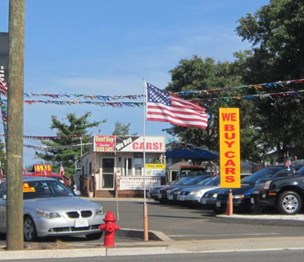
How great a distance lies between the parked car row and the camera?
18266mm

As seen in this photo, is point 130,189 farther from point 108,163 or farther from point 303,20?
point 303,20

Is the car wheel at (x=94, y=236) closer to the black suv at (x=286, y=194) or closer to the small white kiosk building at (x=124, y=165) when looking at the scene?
the black suv at (x=286, y=194)

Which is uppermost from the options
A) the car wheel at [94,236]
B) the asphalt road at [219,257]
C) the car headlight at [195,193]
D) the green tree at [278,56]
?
the green tree at [278,56]

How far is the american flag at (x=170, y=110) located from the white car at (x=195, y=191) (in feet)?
28.2

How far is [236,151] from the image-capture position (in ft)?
63.4

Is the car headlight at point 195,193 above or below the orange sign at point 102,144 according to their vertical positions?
below

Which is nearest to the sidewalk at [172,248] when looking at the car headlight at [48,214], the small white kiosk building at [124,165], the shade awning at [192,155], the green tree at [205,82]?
the car headlight at [48,214]

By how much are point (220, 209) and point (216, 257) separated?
34.2ft

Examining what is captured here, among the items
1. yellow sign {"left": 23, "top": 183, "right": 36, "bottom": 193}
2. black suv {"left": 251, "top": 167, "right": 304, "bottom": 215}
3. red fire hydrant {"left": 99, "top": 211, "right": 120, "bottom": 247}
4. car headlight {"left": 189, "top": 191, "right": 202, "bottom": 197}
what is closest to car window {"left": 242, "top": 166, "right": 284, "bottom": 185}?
black suv {"left": 251, "top": 167, "right": 304, "bottom": 215}

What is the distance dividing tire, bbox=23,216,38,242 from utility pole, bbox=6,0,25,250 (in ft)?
5.86

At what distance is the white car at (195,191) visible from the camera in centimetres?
2602

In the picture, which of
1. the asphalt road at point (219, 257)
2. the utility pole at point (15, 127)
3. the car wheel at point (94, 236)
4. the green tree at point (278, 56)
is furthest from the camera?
the green tree at point (278, 56)

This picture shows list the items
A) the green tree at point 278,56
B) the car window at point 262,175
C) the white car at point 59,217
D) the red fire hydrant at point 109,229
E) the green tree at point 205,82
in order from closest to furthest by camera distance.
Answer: the red fire hydrant at point 109,229 < the white car at point 59,217 < the car window at point 262,175 < the green tree at point 278,56 < the green tree at point 205,82

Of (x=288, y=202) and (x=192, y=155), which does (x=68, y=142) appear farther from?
(x=288, y=202)
